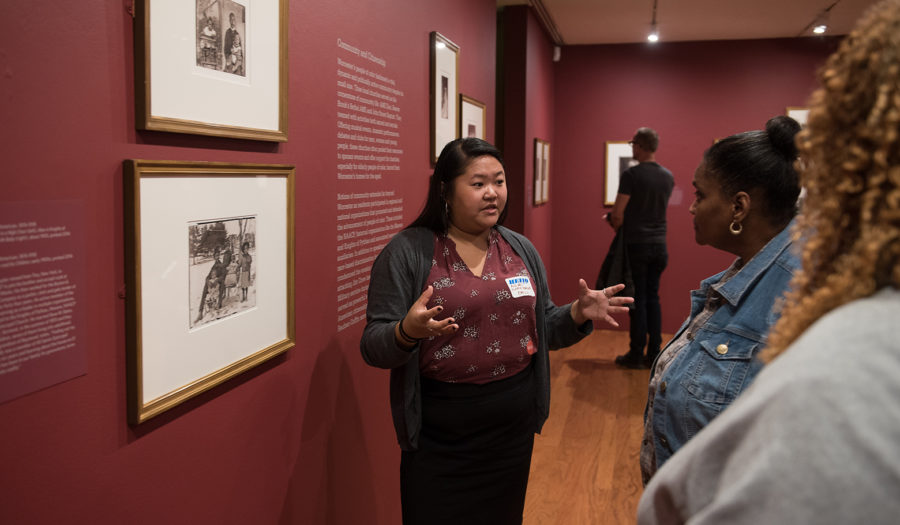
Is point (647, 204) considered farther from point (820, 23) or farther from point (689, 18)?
point (820, 23)

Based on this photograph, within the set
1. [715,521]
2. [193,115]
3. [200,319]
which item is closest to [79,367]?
[200,319]

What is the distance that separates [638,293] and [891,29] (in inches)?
224

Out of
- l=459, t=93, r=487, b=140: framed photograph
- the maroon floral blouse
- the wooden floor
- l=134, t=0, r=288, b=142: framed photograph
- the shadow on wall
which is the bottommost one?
the wooden floor

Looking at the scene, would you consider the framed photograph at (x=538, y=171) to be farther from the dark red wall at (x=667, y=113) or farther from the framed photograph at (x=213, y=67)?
the framed photograph at (x=213, y=67)

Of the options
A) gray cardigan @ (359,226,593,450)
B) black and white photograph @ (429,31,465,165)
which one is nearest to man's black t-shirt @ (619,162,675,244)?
black and white photograph @ (429,31,465,165)

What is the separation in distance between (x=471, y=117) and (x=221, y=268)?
2.68m

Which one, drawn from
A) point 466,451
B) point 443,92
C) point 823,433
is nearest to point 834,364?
point 823,433

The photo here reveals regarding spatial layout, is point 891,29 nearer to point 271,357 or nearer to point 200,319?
point 200,319

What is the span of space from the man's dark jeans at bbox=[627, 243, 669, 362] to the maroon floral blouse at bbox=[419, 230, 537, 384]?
4075 millimetres

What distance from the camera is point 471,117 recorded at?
412 cm

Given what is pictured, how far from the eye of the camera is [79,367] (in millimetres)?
1237

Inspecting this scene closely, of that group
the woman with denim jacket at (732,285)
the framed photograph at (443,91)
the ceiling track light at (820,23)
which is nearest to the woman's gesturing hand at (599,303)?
the woman with denim jacket at (732,285)

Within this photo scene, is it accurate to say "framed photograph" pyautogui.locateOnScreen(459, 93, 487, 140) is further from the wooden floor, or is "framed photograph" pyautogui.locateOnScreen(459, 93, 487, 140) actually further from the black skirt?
the wooden floor

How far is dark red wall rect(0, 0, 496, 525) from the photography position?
3.72 ft
